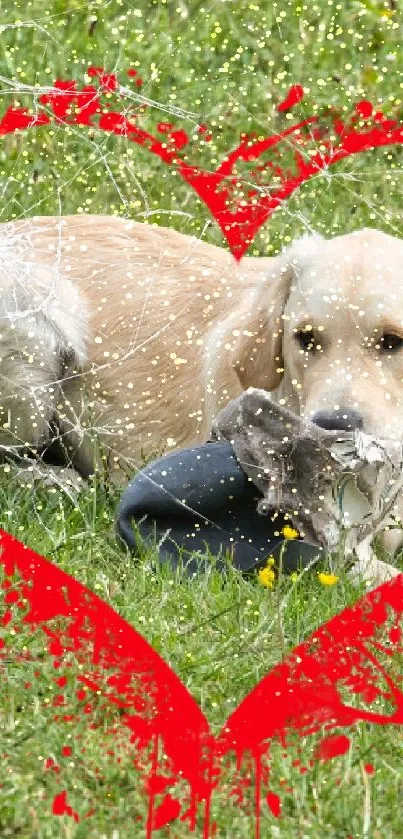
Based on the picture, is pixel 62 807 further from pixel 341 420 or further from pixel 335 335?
pixel 335 335

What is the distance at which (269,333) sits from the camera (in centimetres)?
423

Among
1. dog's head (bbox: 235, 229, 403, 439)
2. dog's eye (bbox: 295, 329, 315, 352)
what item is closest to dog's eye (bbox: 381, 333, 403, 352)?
dog's head (bbox: 235, 229, 403, 439)

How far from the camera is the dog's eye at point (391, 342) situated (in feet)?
12.6

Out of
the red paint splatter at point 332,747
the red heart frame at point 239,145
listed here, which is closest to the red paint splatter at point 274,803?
the red paint splatter at point 332,747

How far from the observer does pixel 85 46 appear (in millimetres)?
6672

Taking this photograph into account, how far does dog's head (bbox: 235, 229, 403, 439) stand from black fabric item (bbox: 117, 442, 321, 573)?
277 millimetres

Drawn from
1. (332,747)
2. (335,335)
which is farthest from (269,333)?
(332,747)

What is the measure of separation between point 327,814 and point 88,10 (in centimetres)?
517

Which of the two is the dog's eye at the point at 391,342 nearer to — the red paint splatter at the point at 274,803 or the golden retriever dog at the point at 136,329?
the golden retriever dog at the point at 136,329

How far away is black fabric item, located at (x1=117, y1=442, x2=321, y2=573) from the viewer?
3.67m

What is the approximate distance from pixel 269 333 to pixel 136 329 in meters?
0.76

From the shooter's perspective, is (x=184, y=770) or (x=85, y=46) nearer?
(x=184, y=770)

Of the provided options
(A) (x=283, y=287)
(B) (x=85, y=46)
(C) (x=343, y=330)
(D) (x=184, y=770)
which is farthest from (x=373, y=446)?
(B) (x=85, y=46)

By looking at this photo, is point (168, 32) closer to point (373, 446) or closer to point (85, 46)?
point (85, 46)
